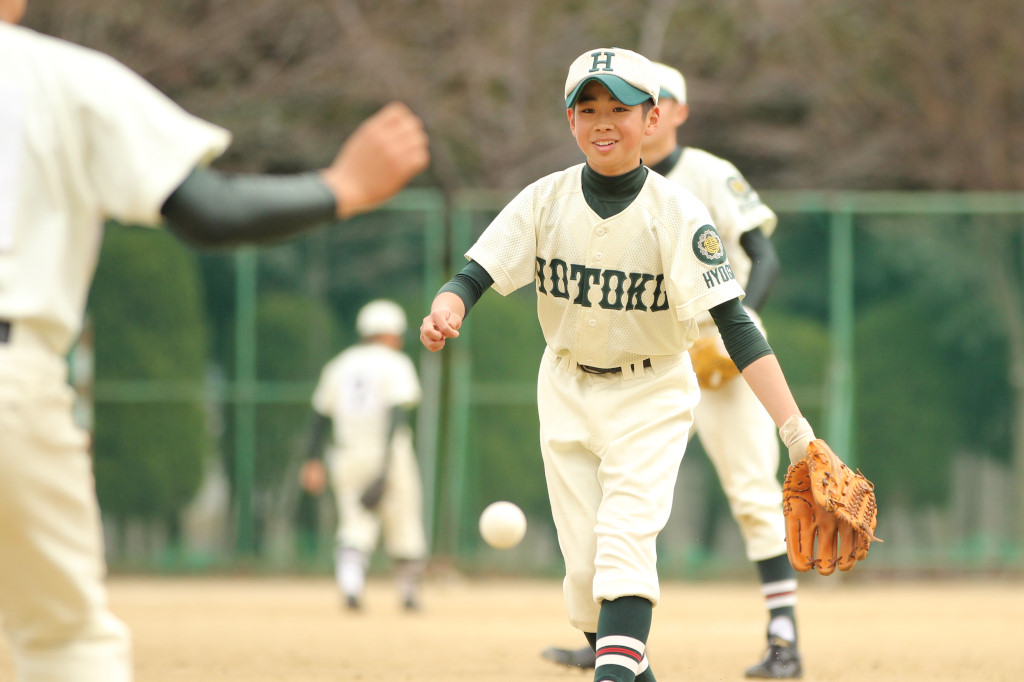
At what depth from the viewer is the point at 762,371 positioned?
4.28 m

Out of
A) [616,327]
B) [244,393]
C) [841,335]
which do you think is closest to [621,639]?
[616,327]

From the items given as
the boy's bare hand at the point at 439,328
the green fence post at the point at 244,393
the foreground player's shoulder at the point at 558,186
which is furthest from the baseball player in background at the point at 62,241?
the green fence post at the point at 244,393

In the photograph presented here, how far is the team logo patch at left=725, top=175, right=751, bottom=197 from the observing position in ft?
20.4

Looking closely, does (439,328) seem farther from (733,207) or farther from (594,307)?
(733,207)

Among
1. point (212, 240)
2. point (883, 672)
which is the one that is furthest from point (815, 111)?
point (212, 240)

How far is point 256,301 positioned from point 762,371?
9.59 meters

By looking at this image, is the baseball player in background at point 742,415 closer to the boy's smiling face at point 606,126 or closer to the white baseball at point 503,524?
the white baseball at point 503,524

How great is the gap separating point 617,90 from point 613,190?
14.6 inches

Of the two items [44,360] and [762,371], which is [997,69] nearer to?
[762,371]

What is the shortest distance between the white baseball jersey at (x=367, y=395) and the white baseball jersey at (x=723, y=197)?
5.31 m

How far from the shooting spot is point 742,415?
6188mm

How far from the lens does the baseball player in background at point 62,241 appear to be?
9.02 feet

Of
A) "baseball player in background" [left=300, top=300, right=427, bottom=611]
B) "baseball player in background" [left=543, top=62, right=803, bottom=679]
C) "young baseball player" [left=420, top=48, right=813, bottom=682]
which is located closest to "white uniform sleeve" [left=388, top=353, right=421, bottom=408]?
"baseball player in background" [left=300, top=300, right=427, bottom=611]

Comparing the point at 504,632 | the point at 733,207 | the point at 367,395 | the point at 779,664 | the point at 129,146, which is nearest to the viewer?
the point at 129,146
